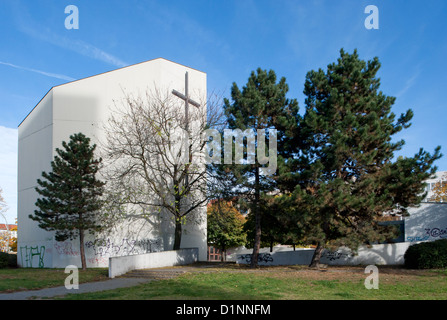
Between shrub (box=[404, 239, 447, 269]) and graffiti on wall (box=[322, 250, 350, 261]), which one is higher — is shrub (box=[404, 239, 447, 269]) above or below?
above

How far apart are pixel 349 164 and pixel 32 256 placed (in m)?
20.7

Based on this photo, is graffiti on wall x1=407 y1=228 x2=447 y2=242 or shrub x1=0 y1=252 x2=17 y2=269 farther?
shrub x1=0 y1=252 x2=17 y2=269

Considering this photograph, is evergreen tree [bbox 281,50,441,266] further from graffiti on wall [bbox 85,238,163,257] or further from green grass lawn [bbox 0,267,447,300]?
graffiti on wall [bbox 85,238,163,257]

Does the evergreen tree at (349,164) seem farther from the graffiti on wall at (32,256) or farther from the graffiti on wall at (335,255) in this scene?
the graffiti on wall at (32,256)

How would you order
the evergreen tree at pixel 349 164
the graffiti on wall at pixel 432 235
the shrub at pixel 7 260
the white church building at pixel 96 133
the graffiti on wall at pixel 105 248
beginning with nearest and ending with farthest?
the evergreen tree at pixel 349 164 → the graffiti on wall at pixel 432 235 → the graffiti on wall at pixel 105 248 → the white church building at pixel 96 133 → the shrub at pixel 7 260

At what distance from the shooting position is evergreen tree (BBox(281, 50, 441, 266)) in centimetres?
1501

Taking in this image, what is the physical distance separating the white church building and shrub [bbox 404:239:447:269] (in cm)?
1187

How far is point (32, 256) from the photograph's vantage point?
83.7ft

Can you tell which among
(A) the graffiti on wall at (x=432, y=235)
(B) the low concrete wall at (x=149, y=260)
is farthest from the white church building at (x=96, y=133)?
(A) the graffiti on wall at (x=432, y=235)

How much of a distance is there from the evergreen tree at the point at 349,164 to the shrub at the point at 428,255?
1.48 m

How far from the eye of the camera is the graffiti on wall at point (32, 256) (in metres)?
24.6

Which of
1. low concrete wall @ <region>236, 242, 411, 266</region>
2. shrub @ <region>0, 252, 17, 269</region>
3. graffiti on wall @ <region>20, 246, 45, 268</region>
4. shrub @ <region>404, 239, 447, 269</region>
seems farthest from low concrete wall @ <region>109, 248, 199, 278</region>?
shrub @ <region>0, 252, 17, 269</region>
